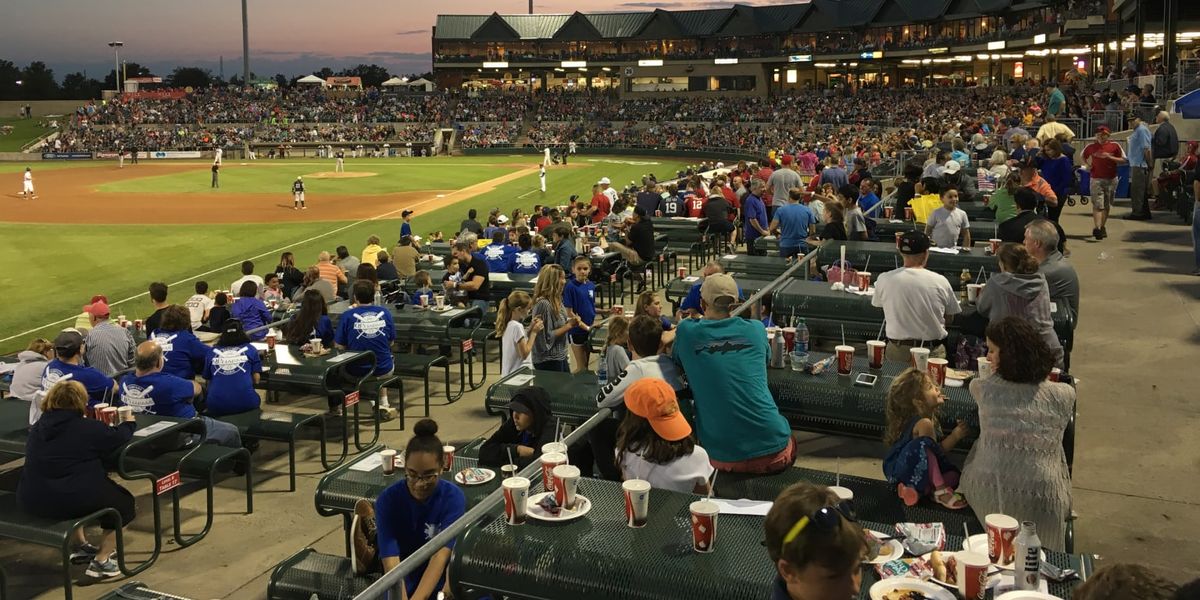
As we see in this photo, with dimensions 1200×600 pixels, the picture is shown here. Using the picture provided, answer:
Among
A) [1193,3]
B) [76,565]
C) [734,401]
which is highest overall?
[1193,3]

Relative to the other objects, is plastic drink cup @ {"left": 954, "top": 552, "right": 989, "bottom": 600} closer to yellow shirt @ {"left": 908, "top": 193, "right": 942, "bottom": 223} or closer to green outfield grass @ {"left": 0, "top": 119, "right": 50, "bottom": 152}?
yellow shirt @ {"left": 908, "top": 193, "right": 942, "bottom": 223}

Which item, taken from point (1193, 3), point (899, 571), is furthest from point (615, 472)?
point (1193, 3)

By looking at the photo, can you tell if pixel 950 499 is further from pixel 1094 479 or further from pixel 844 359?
pixel 1094 479

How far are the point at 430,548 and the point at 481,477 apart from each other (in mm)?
2299

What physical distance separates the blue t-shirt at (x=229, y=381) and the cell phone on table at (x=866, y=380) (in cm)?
660

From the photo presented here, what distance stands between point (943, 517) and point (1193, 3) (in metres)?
43.5

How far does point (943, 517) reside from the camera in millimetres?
6086

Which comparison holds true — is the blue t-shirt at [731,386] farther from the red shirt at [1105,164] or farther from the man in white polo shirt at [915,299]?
the red shirt at [1105,164]

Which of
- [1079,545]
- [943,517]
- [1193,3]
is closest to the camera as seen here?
[943,517]

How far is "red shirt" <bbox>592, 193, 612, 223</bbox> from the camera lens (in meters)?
24.0

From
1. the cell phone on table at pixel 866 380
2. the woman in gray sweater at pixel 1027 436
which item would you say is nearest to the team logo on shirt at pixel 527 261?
the cell phone on table at pixel 866 380

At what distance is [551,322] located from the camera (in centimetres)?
1177

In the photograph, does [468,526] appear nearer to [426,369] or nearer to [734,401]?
[734,401]

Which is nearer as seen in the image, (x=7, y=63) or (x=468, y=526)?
(x=468, y=526)
